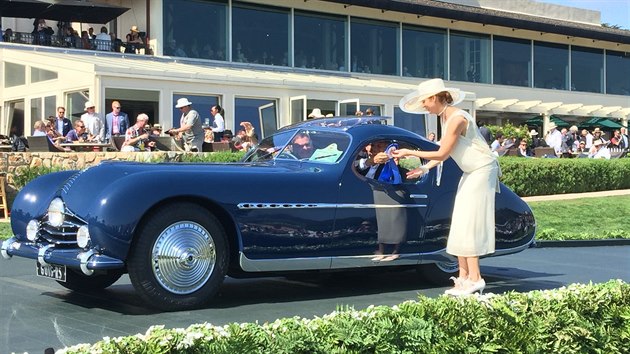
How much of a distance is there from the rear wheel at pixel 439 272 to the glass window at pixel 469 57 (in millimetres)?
27234

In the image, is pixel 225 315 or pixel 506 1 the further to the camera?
pixel 506 1

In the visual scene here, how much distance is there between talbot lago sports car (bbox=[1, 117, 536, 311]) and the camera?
6.38 metres

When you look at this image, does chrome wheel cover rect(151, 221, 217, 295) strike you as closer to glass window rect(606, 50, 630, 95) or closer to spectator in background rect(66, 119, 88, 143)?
spectator in background rect(66, 119, 88, 143)

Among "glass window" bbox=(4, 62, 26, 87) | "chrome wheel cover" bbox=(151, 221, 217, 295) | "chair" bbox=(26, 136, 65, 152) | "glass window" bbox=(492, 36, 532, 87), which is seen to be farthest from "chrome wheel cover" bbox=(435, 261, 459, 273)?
"glass window" bbox=(492, 36, 532, 87)

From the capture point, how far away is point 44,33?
2419 cm

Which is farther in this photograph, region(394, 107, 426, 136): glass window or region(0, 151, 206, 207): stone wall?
region(394, 107, 426, 136): glass window

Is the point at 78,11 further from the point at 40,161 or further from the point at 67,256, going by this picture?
the point at 67,256

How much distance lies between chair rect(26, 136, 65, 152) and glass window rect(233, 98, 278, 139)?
7567 millimetres

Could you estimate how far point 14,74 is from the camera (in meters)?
23.5

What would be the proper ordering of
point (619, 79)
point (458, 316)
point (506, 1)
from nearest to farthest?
point (458, 316) → point (506, 1) → point (619, 79)

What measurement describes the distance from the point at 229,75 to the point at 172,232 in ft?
58.4

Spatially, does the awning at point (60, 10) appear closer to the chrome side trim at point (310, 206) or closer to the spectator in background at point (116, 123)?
the spectator in background at point (116, 123)

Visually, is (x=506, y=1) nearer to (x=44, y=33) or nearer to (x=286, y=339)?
(x=44, y=33)

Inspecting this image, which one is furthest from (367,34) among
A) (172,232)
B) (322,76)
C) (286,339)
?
(286,339)
